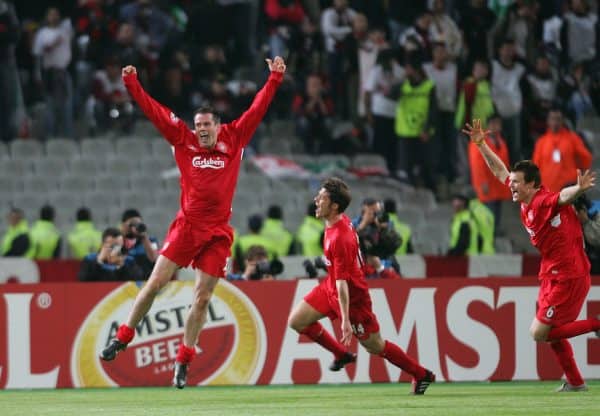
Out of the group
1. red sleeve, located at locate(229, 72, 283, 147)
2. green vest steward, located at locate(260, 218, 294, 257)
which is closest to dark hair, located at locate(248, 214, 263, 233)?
green vest steward, located at locate(260, 218, 294, 257)

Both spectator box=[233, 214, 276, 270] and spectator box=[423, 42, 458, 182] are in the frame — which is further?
spectator box=[423, 42, 458, 182]

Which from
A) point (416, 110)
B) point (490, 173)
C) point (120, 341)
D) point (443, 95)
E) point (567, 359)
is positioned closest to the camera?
point (120, 341)

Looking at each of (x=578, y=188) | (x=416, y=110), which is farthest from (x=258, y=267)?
(x=416, y=110)

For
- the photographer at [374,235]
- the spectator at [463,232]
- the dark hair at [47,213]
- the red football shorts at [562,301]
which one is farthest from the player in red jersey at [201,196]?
the dark hair at [47,213]

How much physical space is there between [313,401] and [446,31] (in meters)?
10.4

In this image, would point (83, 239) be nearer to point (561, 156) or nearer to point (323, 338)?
point (561, 156)

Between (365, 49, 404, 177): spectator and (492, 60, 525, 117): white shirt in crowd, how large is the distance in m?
1.27

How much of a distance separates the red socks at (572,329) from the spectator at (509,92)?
8388 mm

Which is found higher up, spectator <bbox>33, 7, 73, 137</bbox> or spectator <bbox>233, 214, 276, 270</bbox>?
spectator <bbox>33, 7, 73, 137</bbox>

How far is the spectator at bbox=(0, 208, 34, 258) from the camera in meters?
19.8

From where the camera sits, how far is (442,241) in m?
21.4

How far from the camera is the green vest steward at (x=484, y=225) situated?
2000 centimetres

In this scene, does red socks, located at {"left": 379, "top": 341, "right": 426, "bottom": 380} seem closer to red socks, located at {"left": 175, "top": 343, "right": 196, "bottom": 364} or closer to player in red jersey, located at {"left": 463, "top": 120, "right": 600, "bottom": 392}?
player in red jersey, located at {"left": 463, "top": 120, "right": 600, "bottom": 392}

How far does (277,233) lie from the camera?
19.8m
